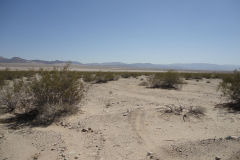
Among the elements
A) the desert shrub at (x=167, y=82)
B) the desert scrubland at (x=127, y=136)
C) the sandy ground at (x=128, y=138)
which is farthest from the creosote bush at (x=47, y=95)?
the desert shrub at (x=167, y=82)

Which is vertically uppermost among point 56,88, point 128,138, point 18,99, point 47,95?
point 56,88

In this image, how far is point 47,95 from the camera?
7.58 meters

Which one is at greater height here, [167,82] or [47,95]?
[47,95]

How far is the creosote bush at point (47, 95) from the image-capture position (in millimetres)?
7461

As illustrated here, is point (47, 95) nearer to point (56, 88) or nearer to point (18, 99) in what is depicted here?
point (56, 88)

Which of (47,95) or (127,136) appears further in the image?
(47,95)

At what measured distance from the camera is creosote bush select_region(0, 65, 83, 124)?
746 centimetres

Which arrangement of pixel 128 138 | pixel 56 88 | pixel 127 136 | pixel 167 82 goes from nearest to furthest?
1. pixel 128 138
2. pixel 127 136
3. pixel 56 88
4. pixel 167 82

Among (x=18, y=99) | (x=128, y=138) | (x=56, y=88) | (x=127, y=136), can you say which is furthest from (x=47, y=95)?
(x=128, y=138)

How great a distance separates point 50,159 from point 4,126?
10.1 ft

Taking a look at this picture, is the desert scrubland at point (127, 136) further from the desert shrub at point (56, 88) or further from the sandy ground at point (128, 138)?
the desert shrub at point (56, 88)

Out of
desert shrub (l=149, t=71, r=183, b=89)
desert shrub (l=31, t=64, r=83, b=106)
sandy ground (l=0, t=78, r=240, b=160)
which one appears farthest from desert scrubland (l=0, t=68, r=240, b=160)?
desert shrub (l=149, t=71, r=183, b=89)

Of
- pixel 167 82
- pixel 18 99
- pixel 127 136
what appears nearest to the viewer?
pixel 127 136

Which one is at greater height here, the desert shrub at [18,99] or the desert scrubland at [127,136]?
the desert shrub at [18,99]
